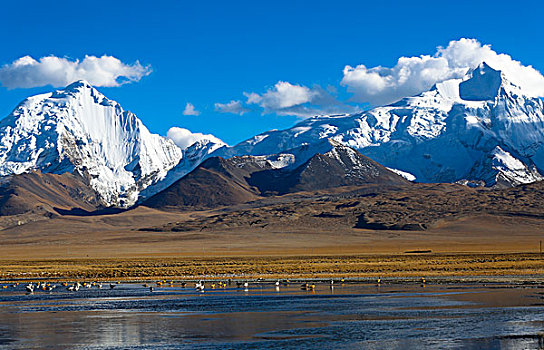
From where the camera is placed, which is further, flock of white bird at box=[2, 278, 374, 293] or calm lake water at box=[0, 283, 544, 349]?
flock of white bird at box=[2, 278, 374, 293]

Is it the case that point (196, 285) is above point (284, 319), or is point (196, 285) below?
above

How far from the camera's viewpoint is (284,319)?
159 ft

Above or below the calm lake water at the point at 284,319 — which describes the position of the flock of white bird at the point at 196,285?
above

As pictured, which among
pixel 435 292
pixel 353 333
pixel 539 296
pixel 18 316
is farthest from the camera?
pixel 435 292

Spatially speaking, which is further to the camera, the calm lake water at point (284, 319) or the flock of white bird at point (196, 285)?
the flock of white bird at point (196, 285)

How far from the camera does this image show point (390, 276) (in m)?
87.1

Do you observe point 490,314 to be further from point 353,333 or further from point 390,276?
point 390,276

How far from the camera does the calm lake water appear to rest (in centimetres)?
3928

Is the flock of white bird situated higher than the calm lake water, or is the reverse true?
the flock of white bird

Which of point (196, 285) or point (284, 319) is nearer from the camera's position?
point (284, 319)

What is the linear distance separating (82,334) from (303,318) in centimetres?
1407

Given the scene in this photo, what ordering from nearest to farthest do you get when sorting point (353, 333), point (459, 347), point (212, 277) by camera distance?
point (459, 347) → point (353, 333) → point (212, 277)

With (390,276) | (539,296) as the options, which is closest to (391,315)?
(539,296)

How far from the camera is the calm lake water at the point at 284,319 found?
129 ft
